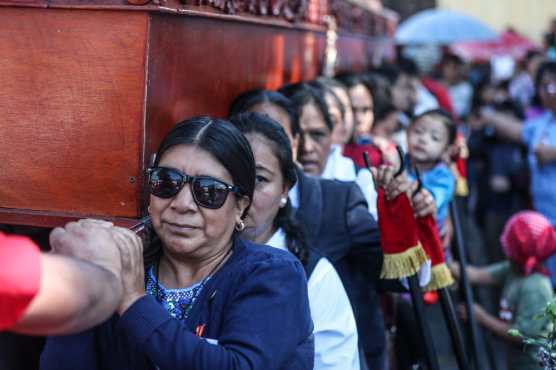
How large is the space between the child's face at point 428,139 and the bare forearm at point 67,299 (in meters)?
3.31

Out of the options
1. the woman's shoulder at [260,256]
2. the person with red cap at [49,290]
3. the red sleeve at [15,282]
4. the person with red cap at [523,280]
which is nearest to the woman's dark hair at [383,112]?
the person with red cap at [523,280]

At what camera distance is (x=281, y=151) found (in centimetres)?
278

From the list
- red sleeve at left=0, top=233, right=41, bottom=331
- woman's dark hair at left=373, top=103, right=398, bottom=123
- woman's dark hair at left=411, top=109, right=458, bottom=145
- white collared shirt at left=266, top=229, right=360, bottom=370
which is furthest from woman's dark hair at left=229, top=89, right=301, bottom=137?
woman's dark hair at left=373, top=103, right=398, bottom=123

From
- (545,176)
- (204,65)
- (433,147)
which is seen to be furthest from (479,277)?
(204,65)

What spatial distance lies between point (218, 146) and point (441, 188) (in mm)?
2441

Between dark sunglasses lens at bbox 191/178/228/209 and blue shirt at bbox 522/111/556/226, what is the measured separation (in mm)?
4256

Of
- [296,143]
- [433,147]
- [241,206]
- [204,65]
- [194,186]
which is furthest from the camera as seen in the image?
[433,147]

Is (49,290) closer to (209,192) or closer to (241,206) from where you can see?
(209,192)

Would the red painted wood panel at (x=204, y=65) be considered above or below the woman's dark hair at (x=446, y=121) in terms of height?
above

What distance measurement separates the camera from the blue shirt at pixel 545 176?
5.83 meters

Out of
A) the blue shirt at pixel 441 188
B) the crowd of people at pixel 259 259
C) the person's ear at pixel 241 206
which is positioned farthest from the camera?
the blue shirt at pixel 441 188

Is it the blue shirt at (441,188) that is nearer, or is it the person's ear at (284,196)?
the person's ear at (284,196)

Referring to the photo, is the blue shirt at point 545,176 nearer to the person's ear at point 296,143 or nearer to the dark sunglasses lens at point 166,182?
the person's ear at point 296,143

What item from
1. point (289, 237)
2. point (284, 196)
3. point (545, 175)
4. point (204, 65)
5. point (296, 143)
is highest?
point (204, 65)
